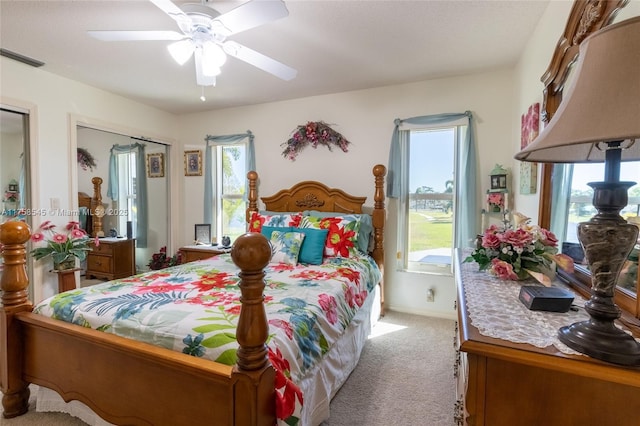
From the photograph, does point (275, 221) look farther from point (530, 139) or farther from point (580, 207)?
point (580, 207)

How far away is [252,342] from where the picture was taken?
3.40 feet

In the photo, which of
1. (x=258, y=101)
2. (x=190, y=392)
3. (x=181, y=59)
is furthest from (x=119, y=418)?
(x=258, y=101)

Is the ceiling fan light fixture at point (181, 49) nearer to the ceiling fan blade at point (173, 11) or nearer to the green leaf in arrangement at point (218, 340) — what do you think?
the ceiling fan blade at point (173, 11)

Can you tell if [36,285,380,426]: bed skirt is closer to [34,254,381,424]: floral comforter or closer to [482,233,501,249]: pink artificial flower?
[34,254,381,424]: floral comforter

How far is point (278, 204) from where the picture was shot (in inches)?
147

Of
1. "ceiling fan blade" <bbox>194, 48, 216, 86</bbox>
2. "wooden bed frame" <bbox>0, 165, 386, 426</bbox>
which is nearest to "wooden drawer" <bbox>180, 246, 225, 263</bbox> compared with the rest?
"wooden bed frame" <bbox>0, 165, 386, 426</bbox>

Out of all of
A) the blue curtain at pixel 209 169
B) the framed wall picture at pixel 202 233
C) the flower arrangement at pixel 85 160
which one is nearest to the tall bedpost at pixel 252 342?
the framed wall picture at pixel 202 233

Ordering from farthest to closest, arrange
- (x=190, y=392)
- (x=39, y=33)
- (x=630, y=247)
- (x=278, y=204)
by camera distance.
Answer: (x=278, y=204) → (x=39, y=33) → (x=190, y=392) → (x=630, y=247)

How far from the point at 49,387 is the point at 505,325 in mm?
2195

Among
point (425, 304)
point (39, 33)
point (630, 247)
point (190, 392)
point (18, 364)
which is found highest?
point (39, 33)

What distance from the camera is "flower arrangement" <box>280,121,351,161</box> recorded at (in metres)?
3.56

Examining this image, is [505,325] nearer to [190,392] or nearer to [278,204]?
[190,392]

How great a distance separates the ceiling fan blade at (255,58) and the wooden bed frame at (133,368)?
56.6 inches

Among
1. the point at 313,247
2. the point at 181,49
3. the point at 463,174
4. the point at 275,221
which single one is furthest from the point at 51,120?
the point at 463,174
